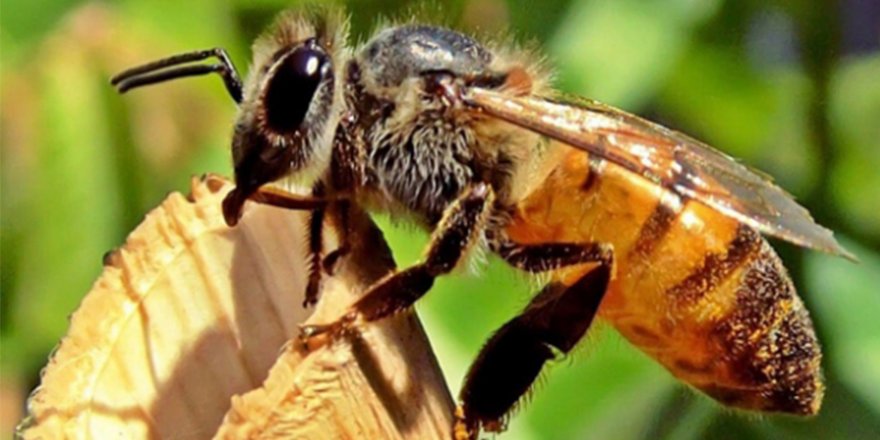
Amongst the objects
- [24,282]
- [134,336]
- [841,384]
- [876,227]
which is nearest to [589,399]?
[841,384]

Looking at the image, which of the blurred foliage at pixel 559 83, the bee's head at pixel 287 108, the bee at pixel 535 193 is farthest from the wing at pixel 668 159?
the blurred foliage at pixel 559 83

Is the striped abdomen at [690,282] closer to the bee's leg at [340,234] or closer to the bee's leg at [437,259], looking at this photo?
the bee's leg at [437,259]

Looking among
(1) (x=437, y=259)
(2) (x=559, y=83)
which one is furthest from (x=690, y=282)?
(2) (x=559, y=83)

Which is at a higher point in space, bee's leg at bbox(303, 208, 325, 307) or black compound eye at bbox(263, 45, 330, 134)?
black compound eye at bbox(263, 45, 330, 134)

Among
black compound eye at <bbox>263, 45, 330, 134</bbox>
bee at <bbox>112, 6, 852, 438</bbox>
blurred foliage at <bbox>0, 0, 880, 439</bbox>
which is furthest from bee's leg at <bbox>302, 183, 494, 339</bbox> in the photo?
blurred foliage at <bbox>0, 0, 880, 439</bbox>

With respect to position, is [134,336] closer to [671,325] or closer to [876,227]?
[671,325]

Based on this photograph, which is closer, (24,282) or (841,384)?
(841,384)

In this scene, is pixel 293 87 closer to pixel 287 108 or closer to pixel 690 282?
pixel 287 108

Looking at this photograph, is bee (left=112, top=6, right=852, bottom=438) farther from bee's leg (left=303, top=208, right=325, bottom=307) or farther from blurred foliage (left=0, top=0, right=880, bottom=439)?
blurred foliage (left=0, top=0, right=880, bottom=439)
